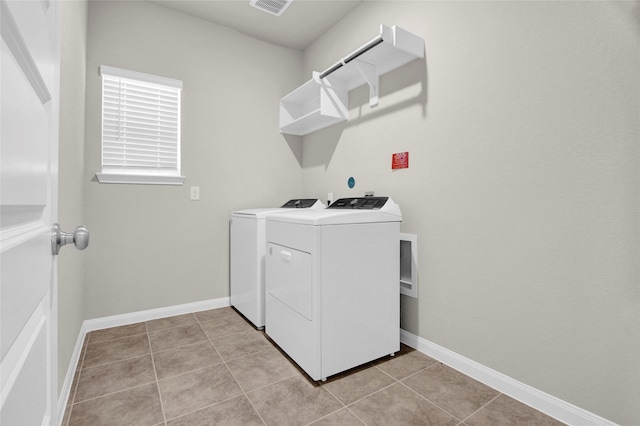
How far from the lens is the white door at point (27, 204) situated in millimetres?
337

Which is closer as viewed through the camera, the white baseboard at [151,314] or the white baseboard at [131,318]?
the white baseboard at [131,318]

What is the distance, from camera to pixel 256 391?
163 centimetres

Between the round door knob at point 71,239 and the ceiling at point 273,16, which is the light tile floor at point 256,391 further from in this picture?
the ceiling at point 273,16

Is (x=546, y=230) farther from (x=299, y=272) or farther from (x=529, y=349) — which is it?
(x=299, y=272)

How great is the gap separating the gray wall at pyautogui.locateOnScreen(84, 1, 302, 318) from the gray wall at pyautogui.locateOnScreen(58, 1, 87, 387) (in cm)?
41

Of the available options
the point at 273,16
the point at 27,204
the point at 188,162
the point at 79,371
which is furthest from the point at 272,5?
the point at 79,371

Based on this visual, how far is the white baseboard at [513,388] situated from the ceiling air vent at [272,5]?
2.70 meters

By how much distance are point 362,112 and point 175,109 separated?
1.60m

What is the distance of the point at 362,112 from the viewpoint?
2516 mm

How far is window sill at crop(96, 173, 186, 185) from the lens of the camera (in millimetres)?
2393

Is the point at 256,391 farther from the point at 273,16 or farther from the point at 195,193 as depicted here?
the point at 273,16

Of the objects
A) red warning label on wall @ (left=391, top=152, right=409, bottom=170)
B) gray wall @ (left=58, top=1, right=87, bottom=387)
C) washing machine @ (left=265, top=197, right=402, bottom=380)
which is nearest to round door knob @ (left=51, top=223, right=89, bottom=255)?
gray wall @ (left=58, top=1, right=87, bottom=387)

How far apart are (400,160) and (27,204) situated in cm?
203

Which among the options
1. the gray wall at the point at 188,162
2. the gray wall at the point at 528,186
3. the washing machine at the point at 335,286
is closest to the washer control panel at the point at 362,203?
the washing machine at the point at 335,286
